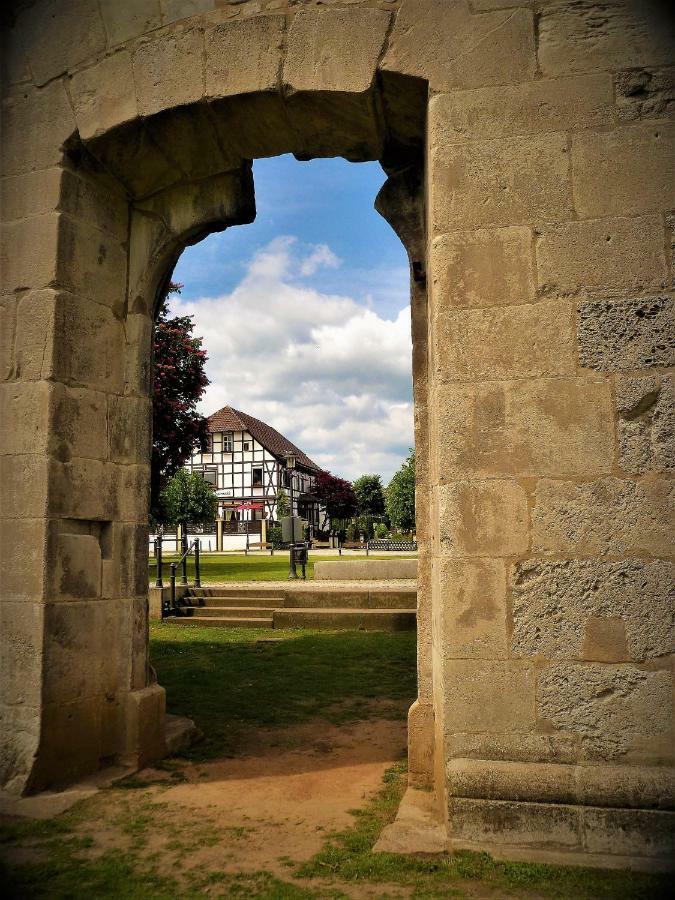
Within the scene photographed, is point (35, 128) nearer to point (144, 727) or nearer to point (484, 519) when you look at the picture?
point (484, 519)

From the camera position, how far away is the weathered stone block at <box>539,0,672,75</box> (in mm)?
3137

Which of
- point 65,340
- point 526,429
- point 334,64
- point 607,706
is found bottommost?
point 607,706

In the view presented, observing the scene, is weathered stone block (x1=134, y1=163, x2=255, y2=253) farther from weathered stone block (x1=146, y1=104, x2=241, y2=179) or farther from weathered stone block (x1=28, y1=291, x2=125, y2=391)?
weathered stone block (x1=28, y1=291, x2=125, y2=391)

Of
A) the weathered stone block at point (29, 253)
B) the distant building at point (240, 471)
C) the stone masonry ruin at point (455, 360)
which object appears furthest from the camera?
the distant building at point (240, 471)

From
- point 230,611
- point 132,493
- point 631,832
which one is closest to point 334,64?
point 132,493

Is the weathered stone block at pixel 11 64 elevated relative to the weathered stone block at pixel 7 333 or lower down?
elevated

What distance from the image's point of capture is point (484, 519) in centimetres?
302

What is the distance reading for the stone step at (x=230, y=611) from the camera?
11.0m

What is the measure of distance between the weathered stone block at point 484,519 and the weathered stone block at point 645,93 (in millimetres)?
1777

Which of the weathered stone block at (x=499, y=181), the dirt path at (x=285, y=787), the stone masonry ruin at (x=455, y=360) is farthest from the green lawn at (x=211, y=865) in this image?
the weathered stone block at (x=499, y=181)

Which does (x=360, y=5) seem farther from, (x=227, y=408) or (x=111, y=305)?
Answer: (x=227, y=408)

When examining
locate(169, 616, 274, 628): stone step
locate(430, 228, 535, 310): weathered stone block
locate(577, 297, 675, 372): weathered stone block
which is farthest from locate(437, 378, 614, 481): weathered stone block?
locate(169, 616, 274, 628): stone step

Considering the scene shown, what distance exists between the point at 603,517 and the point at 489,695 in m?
0.90

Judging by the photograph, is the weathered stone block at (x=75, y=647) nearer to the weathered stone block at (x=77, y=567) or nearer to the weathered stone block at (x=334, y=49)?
the weathered stone block at (x=77, y=567)
